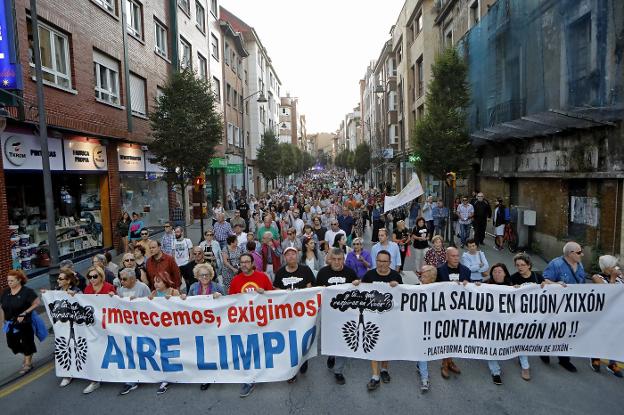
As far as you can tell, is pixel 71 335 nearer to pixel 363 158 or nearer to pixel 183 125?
pixel 183 125

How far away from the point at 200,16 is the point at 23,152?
796 inches

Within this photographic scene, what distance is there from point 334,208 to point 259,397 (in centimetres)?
990

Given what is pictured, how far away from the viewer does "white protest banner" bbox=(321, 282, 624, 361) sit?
539 cm

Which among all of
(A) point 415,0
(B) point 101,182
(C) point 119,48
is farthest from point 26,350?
(A) point 415,0

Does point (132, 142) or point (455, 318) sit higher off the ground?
point (132, 142)

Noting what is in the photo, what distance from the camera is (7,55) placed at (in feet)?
29.9

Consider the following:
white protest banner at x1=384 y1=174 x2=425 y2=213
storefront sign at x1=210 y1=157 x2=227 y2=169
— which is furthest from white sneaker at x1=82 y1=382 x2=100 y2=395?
storefront sign at x1=210 y1=157 x2=227 y2=169

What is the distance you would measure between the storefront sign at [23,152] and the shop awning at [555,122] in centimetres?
1285

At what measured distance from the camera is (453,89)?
16.4m

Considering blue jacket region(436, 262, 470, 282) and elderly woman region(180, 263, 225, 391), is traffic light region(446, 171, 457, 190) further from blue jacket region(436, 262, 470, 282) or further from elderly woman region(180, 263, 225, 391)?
elderly woman region(180, 263, 225, 391)

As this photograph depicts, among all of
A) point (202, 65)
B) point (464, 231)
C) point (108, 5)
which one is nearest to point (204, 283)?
point (464, 231)

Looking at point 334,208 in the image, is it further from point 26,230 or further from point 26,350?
point 26,350

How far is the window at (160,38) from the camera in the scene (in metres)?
20.6

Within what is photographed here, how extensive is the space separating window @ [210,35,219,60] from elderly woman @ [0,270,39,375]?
26.7 m
